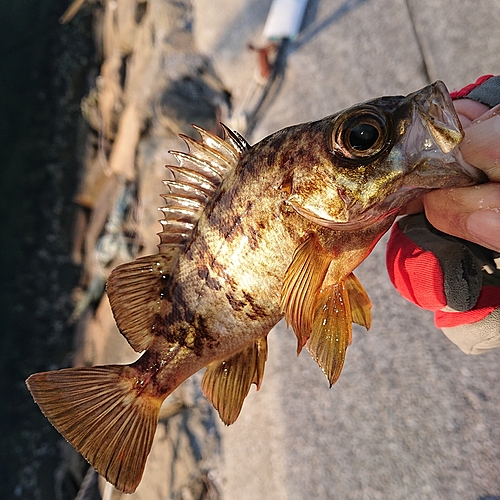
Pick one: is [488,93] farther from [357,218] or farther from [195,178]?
[195,178]

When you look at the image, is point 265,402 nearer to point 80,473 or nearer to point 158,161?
point 80,473

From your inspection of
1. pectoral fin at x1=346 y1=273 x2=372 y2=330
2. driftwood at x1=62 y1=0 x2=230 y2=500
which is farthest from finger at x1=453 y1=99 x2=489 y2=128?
driftwood at x1=62 y1=0 x2=230 y2=500

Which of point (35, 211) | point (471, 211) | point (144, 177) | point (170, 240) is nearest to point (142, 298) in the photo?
point (170, 240)

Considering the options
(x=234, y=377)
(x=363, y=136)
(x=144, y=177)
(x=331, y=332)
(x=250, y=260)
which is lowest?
(x=234, y=377)

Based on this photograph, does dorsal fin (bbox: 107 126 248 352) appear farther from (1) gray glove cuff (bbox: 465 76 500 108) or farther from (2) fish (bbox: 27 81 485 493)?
(1) gray glove cuff (bbox: 465 76 500 108)

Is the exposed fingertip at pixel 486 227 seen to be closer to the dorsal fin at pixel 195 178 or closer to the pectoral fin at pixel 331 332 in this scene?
the pectoral fin at pixel 331 332

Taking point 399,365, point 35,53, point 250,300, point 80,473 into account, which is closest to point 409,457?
point 399,365
